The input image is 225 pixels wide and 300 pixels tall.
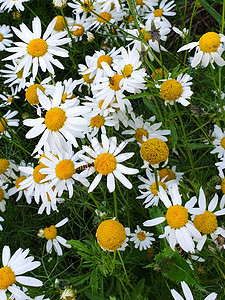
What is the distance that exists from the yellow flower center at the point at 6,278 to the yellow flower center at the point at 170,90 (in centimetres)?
79

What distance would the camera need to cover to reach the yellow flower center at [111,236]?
3.95 ft

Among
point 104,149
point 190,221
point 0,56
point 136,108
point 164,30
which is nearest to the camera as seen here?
point 190,221

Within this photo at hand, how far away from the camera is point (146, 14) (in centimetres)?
234

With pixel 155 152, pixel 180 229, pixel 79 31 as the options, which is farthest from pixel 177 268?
pixel 79 31

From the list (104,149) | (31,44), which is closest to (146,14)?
(31,44)

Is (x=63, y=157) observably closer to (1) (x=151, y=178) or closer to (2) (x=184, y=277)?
(1) (x=151, y=178)

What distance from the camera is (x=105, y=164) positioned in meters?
1.36

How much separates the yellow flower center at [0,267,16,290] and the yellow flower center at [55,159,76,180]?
0.36 m

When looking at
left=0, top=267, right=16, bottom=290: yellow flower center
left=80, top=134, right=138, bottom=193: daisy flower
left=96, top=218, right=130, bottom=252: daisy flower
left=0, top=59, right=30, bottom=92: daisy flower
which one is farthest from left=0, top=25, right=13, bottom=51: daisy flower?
left=96, top=218, right=130, bottom=252: daisy flower

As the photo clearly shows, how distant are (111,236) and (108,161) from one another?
27 cm

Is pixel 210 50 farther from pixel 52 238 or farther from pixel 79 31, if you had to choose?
pixel 52 238

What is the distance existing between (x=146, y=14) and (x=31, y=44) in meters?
0.89

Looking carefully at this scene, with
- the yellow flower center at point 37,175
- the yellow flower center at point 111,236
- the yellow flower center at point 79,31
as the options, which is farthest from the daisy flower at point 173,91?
the yellow flower center at point 79,31

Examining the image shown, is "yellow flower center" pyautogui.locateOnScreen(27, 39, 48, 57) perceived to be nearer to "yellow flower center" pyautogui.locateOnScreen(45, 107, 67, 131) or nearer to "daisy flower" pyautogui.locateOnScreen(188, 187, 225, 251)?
"yellow flower center" pyautogui.locateOnScreen(45, 107, 67, 131)
